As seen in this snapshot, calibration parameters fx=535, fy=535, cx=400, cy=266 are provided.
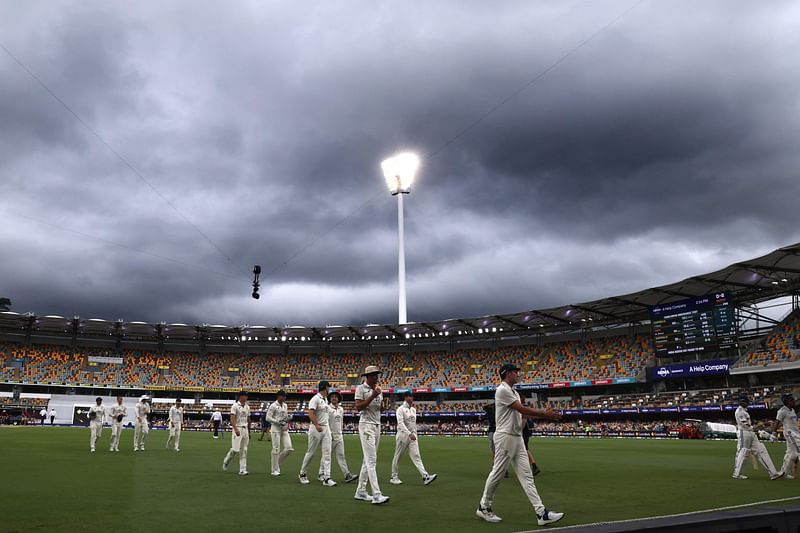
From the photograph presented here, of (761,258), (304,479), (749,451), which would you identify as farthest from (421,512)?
(761,258)

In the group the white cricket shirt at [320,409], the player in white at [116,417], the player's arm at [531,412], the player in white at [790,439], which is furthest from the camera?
the player in white at [116,417]

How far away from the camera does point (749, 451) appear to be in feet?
41.3

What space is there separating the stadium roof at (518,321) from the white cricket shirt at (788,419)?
107ft

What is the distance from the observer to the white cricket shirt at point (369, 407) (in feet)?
32.1

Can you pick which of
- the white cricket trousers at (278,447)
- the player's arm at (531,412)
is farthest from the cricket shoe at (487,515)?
the white cricket trousers at (278,447)

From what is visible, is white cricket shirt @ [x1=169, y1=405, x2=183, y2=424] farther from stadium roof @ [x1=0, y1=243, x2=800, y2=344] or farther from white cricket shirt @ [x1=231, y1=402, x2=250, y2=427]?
stadium roof @ [x1=0, y1=243, x2=800, y2=344]

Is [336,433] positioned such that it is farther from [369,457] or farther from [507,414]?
[507,414]

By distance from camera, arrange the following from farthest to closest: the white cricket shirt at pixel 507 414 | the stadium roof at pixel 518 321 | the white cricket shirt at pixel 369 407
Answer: the stadium roof at pixel 518 321 → the white cricket shirt at pixel 369 407 → the white cricket shirt at pixel 507 414

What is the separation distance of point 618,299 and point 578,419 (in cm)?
1267

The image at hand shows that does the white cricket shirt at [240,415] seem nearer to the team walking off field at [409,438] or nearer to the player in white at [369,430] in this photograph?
the team walking off field at [409,438]

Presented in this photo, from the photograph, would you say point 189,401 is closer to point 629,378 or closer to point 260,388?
point 260,388

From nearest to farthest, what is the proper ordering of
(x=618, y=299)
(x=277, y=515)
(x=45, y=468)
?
1. (x=277, y=515)
2. (x=45, y=468)
3. (x=618, y=299)

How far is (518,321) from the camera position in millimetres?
63562

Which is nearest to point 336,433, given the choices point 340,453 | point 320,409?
point 340,453
